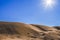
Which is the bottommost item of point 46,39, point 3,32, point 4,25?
point 46,39

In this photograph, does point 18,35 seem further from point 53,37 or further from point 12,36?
point 53,37

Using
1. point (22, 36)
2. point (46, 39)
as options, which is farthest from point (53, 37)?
point (22, 36)

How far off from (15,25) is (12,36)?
206 inches

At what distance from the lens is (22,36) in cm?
2745

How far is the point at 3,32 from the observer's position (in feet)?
92.7

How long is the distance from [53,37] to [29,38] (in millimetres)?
4893

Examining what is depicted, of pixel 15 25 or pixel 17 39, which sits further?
pixel 15 25

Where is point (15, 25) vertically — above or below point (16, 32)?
above

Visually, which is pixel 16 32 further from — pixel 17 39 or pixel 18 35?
pixel 17 39

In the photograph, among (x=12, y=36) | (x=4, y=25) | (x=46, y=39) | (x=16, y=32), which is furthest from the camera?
(x=4, y=25)

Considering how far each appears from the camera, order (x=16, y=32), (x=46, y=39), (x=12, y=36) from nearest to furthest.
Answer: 1. (x=46, y=39)
2. (x=12, y=36)
3. (x=16, y=32)

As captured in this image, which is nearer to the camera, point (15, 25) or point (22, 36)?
point (22, 36)

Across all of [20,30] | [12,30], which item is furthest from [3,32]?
[20,30]

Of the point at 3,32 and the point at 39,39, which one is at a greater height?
the point at 3,32
